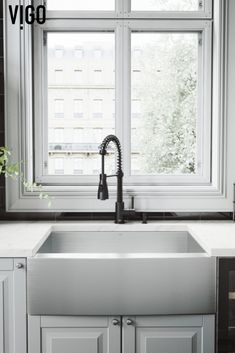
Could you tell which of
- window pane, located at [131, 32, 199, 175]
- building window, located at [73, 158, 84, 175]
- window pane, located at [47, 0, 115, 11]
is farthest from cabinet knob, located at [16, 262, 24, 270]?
window pane, located at [47, 0, 115, 11]

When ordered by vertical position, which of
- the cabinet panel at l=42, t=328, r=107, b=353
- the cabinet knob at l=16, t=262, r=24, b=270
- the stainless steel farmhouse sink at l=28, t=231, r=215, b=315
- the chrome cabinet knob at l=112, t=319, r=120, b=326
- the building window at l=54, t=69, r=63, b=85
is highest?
the building window at l=54, t=69, r=63, b=85

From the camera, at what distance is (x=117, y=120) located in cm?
272

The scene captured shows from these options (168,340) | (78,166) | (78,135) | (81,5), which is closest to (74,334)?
(168,340)

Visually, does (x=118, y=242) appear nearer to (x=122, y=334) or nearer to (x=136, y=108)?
(x=122, y=334)

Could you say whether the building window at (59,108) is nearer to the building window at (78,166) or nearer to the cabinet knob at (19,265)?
the building window at (78,166)

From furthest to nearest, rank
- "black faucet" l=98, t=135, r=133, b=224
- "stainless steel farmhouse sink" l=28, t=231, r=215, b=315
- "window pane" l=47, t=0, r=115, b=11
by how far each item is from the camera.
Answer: "window pane" l=47, t=0, r=115, b=11 < "black faucet" l=98, t=135, r=133, b=224 < "stainless steel farmhouse sink" l=28, t=231, r=215, b=315

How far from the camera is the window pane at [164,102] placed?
275 centimetres

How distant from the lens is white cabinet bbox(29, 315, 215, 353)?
1.96 m

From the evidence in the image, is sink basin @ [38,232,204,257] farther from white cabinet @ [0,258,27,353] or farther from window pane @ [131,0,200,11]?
window pane @ [131,0,200,11]

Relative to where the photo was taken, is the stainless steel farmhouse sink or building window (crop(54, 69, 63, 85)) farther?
building window (crop(54, 69, 63, 85))

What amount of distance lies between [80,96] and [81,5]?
54 cm

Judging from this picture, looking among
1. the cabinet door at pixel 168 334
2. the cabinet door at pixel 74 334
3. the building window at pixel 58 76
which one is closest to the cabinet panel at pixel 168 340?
the cabinet door at pixel 168 334

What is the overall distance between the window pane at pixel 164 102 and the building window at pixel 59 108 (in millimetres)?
431

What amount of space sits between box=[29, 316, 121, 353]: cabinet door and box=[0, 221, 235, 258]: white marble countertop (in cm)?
32
